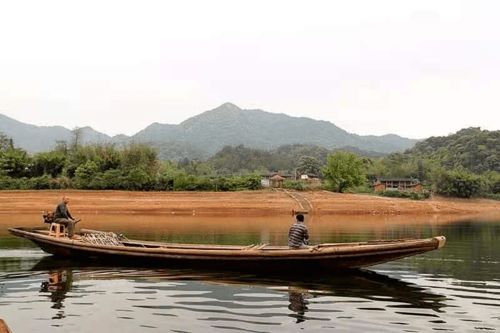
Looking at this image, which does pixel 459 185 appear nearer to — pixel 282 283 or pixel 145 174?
pixel 145 174

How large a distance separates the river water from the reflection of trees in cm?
2

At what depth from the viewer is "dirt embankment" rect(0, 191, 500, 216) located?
189 feet

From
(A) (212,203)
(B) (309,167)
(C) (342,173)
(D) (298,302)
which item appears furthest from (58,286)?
(B) (309,167)

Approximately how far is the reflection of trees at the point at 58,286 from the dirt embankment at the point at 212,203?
39.6 m

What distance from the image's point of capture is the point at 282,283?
50.7 ft

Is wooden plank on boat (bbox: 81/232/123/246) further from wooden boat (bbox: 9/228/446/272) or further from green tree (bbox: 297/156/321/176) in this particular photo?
green tree (bbox: 297/156/321/176)

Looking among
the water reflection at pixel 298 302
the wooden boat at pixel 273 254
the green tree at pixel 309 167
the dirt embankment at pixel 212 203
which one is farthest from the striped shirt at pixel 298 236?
the green tree at pixel 309 167

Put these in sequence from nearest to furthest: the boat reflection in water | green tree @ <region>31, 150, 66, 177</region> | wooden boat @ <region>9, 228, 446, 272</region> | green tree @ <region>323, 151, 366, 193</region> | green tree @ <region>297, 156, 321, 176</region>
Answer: the boat reflection in water
wooden boat @ <region>9, 228, 446, 272</region>
green tree @ <region>31, 150, 66, 177</region>
green tree @ <region>323, 151, 366, 193</region>
green tree @ <region>297, 156, 321, 176</region>

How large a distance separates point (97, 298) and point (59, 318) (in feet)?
6.91

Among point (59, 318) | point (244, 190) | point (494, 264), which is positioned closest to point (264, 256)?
point (59, 318)

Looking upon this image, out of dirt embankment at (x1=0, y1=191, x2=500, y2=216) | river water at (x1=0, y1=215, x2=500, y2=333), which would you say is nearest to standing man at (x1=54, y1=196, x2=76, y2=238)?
river water at (x1=0, y1=215, x2=500, y2=333)

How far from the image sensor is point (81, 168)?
232ft

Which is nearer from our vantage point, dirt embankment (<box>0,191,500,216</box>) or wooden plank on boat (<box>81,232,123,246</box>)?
wooden plank on boat (<box>81,232,123,246</box>)

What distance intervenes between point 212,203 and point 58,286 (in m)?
46.7
